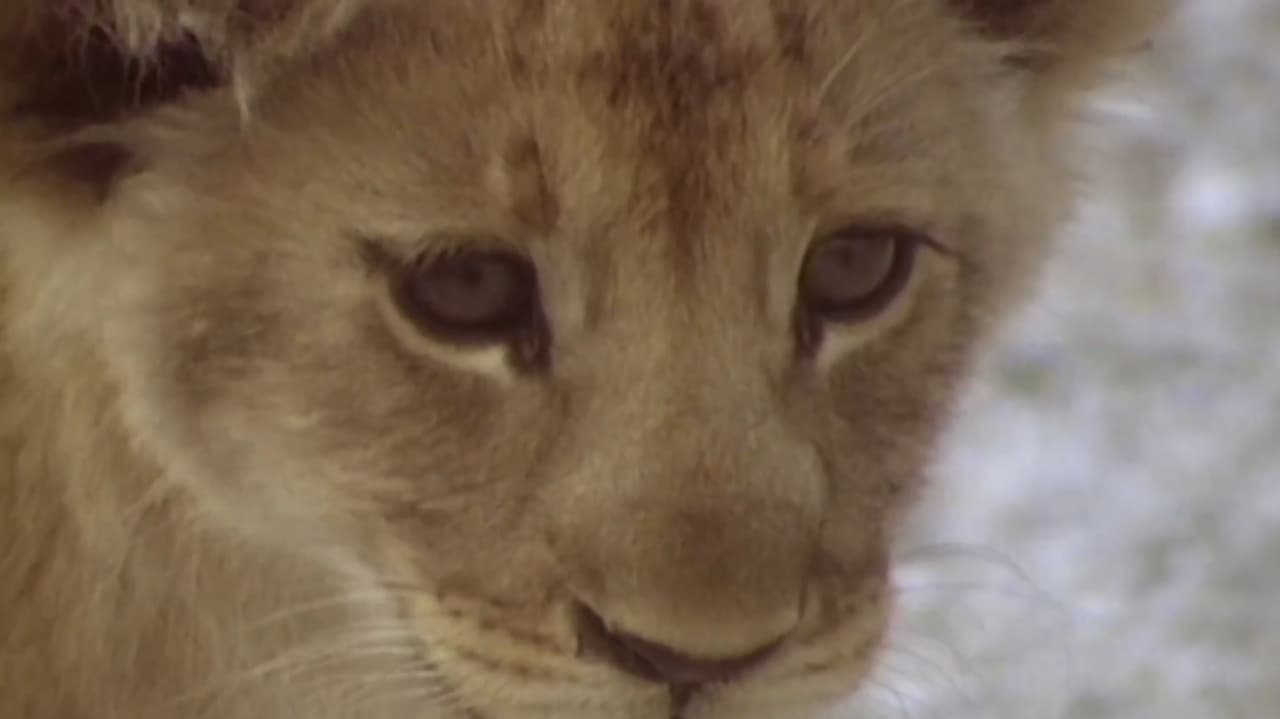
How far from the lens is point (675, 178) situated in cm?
95

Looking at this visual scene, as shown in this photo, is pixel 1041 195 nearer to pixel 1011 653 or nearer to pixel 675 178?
pixel 675 178

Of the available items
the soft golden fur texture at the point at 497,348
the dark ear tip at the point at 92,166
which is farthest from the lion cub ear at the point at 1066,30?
the dark ear tip at the point at 92,166


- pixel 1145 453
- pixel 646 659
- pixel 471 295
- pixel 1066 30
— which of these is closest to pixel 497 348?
pixel 471 295

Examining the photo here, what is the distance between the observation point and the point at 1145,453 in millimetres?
1705

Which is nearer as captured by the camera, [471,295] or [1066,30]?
[471,295]

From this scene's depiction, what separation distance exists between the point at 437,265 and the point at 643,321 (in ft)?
0.30

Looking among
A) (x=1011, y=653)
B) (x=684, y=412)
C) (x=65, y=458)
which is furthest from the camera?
(x=1011, y=653)

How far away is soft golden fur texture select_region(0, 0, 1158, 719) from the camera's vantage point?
0.94 metres

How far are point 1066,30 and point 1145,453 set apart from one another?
2.02 feet

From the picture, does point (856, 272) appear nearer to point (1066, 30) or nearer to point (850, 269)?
point (850, 269)

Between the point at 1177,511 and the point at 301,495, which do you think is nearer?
the point at 301,495

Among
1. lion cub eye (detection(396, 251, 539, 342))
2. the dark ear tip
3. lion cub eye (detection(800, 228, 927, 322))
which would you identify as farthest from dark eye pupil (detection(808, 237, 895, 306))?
the dark ear tip

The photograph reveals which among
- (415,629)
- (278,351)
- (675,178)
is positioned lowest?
(415,629)

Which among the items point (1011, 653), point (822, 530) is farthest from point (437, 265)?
point (1011, 653)
